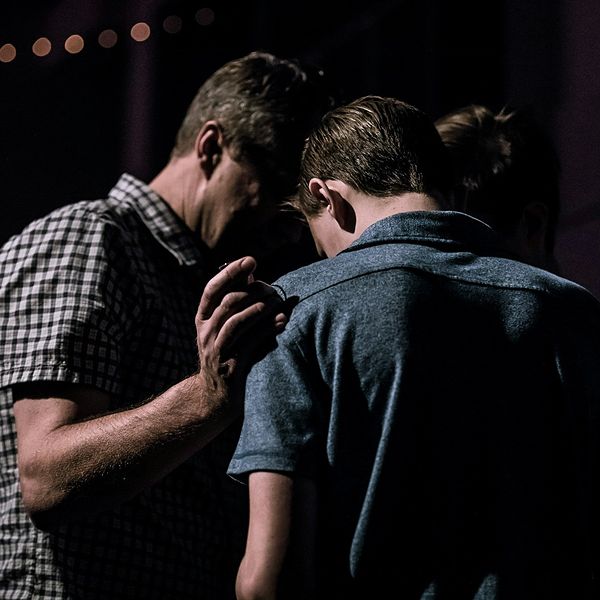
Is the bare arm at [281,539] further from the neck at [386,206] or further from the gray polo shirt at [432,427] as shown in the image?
the neck at [386,206]

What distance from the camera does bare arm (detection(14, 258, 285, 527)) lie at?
5.25 ft

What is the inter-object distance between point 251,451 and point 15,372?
0.70m

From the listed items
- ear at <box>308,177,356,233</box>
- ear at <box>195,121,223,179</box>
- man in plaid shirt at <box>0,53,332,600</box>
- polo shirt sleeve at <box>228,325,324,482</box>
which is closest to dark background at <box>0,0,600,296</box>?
ear at <box>195,121,223,179</box>

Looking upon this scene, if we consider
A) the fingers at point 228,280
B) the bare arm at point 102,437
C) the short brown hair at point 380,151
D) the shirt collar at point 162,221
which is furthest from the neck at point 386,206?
the shirt collar at point 162,221

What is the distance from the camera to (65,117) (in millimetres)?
3438

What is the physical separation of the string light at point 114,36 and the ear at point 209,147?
4.60 ft

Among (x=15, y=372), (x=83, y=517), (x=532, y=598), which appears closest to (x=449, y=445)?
(x=532, y=598)

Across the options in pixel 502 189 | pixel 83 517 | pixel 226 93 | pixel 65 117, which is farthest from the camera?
pixel 65 117

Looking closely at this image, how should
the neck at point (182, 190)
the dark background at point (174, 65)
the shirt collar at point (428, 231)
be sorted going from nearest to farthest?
the shirt collar at point (428, 231), the neck at point (182, 190), the dark background at point (174, 65)

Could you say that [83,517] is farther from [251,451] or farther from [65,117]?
[65,117]

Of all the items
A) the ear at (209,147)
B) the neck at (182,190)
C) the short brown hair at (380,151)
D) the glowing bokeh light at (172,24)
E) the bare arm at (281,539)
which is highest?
the short brown hair at (380,151)

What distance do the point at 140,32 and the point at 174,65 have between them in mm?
163

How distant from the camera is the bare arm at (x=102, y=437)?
160 cm

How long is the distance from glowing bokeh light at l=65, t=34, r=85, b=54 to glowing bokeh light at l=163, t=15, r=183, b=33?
30 centimetres
